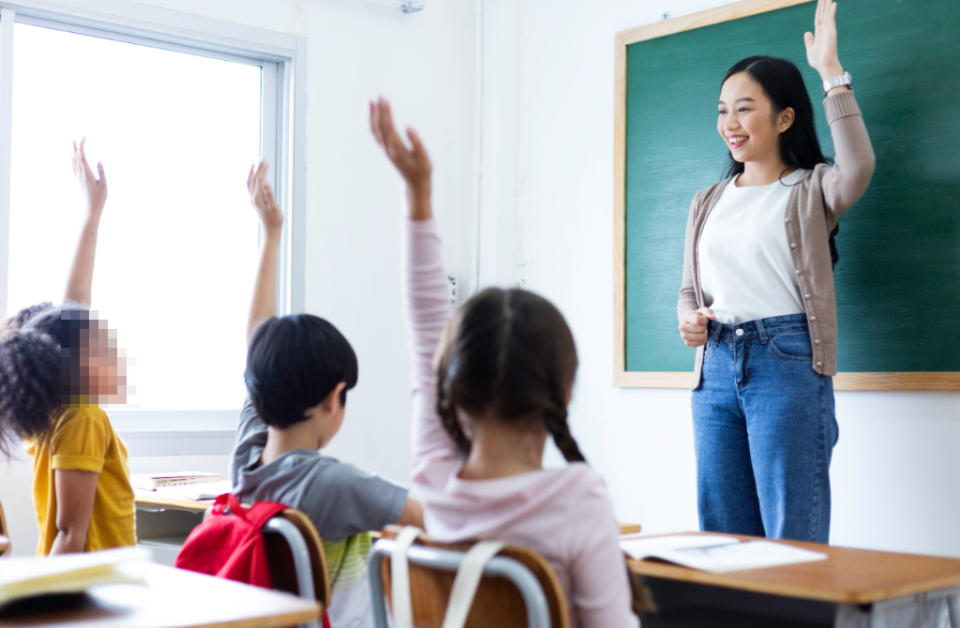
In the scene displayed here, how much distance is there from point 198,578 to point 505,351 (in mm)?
477

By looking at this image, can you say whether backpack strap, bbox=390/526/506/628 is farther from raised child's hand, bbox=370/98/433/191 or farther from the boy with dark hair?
raised child's hand, bbox=370/98/433/191

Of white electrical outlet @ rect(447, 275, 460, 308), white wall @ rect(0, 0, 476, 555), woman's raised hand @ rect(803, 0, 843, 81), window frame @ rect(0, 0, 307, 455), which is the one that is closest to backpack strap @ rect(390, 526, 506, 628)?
woman's raised hand @ rect(803, 0, 843, 81)

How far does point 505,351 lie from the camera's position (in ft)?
3.56

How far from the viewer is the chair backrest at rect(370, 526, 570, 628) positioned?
99 centimetres

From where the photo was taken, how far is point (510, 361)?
3.54 feet

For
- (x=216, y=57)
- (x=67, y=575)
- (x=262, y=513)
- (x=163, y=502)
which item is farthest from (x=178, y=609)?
(x=216, y=57)

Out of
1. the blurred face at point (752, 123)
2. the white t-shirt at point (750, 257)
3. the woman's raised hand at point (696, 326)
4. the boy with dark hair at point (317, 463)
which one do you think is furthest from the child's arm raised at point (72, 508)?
the blurred face at point (752, 123)

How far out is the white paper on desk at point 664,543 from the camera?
1460mm

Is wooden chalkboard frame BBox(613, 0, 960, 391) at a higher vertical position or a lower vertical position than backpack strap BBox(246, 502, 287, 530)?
higher

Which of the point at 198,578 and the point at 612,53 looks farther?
the point at 612,53

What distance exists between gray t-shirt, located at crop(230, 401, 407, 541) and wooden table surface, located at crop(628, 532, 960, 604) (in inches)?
15.7

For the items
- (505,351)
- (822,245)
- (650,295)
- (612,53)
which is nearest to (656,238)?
(650,295)

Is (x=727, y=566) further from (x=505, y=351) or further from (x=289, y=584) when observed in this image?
(x=289, y=584)

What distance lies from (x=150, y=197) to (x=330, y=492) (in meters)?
2.33
